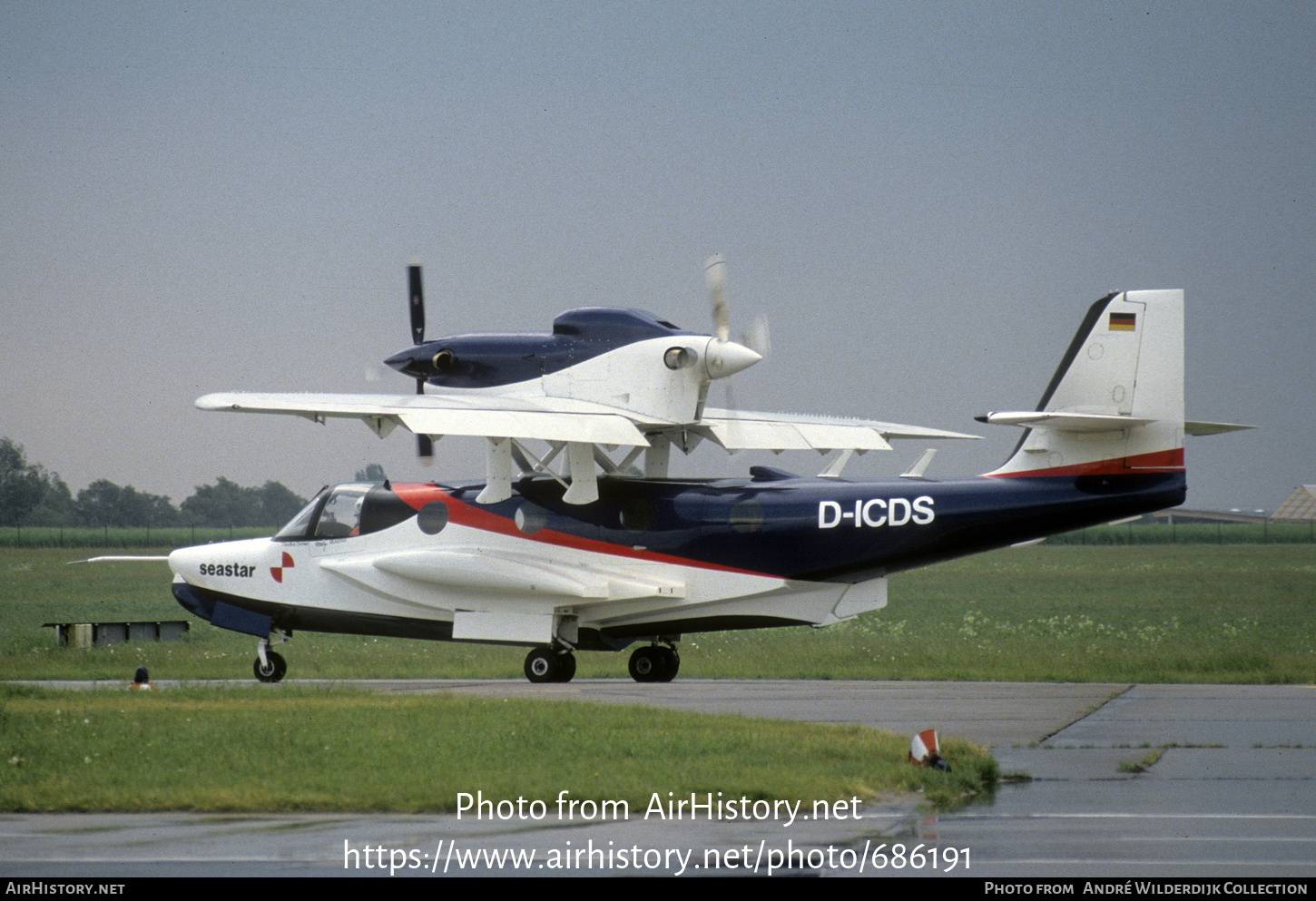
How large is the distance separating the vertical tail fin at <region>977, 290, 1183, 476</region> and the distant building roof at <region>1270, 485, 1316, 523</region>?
459ft

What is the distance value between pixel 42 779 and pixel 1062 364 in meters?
14.0

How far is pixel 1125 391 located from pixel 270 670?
13.3m

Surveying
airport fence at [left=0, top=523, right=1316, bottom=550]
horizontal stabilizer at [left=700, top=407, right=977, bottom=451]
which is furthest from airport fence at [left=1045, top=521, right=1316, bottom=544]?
horizontal stabilizer at [left=700, top=407, right=977, bottom=451]

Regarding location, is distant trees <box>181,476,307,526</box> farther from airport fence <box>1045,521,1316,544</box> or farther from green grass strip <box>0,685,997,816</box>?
green grass strip <box>0,685,997,816</box>

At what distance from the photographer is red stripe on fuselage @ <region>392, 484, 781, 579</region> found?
22.1 meters

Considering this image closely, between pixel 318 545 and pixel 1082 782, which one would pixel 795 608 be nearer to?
pixel 318 545

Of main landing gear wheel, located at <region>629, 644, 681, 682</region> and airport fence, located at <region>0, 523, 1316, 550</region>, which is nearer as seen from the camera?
main landing gear wheel, located at <region>629, 644, 681, 682</region>

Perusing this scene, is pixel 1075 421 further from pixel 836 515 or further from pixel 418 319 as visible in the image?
pixel 418 319

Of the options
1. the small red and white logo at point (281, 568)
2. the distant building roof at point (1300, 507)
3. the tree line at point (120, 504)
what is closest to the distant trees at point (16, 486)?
the tree line at point (120, 504)

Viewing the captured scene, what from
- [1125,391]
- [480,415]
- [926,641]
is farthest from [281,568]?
[926,641]

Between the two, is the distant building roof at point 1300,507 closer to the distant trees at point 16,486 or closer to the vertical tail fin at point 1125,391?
the distant trees at point 16,486

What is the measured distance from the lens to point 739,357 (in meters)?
21.7
